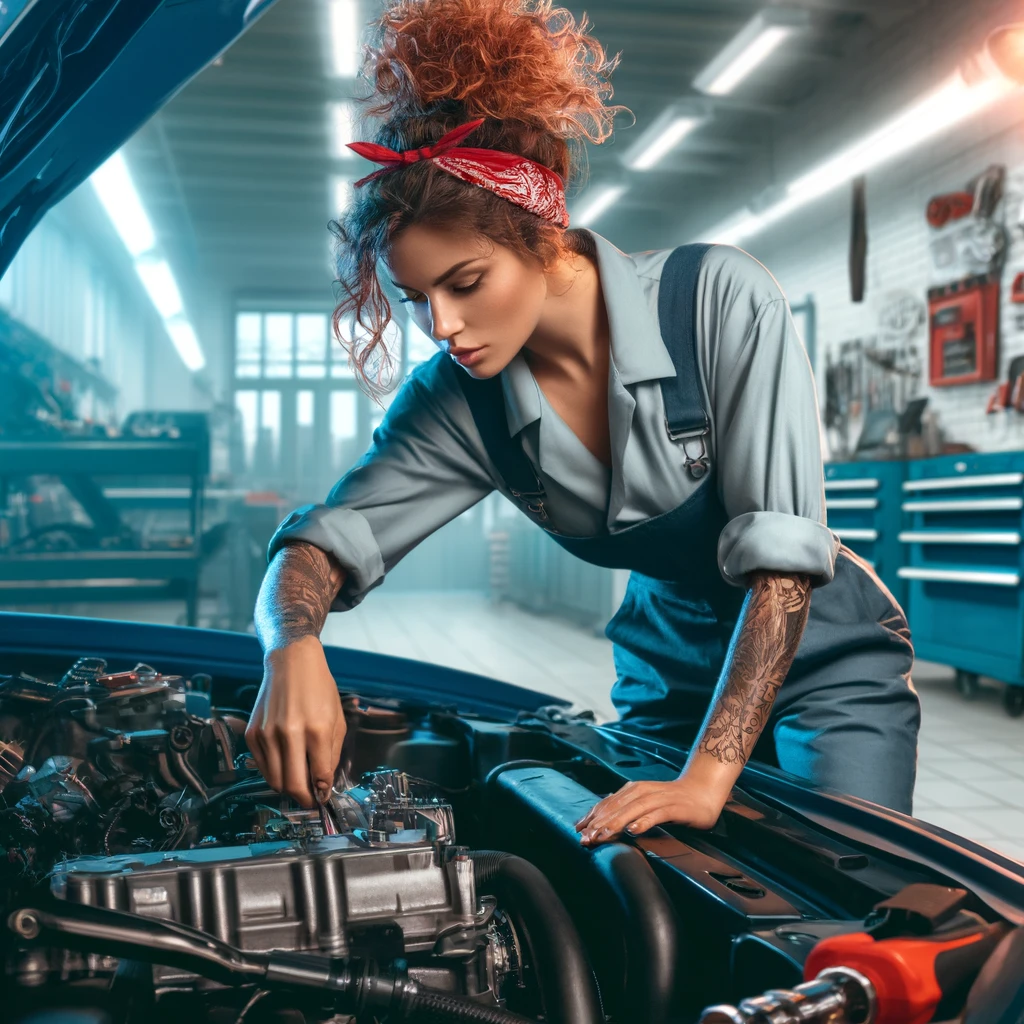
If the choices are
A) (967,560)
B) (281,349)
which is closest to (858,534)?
(967,560)

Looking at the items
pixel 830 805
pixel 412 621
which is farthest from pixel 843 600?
pixel 412 621

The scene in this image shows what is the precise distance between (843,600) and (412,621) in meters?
7.19

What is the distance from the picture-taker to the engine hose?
0.71m

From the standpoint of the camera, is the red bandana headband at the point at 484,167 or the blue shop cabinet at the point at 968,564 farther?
the blue shop cabinet at the point at 968,564

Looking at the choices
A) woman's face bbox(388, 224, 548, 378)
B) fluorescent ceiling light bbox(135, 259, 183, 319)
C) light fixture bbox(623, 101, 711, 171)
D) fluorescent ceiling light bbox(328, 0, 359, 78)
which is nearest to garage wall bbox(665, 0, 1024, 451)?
light fixture bbox(623, 101, 711, 171)

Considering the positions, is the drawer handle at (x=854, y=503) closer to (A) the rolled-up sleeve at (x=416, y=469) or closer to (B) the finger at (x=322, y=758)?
(A) the rolled-up sleeve at (x=416, y=469)

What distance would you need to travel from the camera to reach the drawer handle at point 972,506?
14.4ft

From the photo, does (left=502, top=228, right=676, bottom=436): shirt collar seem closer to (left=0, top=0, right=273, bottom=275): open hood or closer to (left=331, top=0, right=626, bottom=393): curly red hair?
(left=331, top=0, right=626, bottom=393): curly red hair

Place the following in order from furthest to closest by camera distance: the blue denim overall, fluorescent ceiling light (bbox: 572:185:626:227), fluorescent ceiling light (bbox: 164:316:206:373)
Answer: fluorescent ceiling light (bbox: 164:316:206:373), fluorescent ceiling light (bbox: 572:185:626:227), the blue denim overall

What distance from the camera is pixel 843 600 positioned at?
1326mm

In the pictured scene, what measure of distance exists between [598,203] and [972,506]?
5.95 m

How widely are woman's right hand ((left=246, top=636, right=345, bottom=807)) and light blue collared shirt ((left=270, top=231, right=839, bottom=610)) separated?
1.01 ft

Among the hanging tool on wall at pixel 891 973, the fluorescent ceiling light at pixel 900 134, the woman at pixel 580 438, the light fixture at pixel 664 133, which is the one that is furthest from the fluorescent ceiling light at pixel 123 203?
the hanging tool on wall at pixel 891 973

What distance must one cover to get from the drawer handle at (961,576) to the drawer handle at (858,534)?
0.76ft
